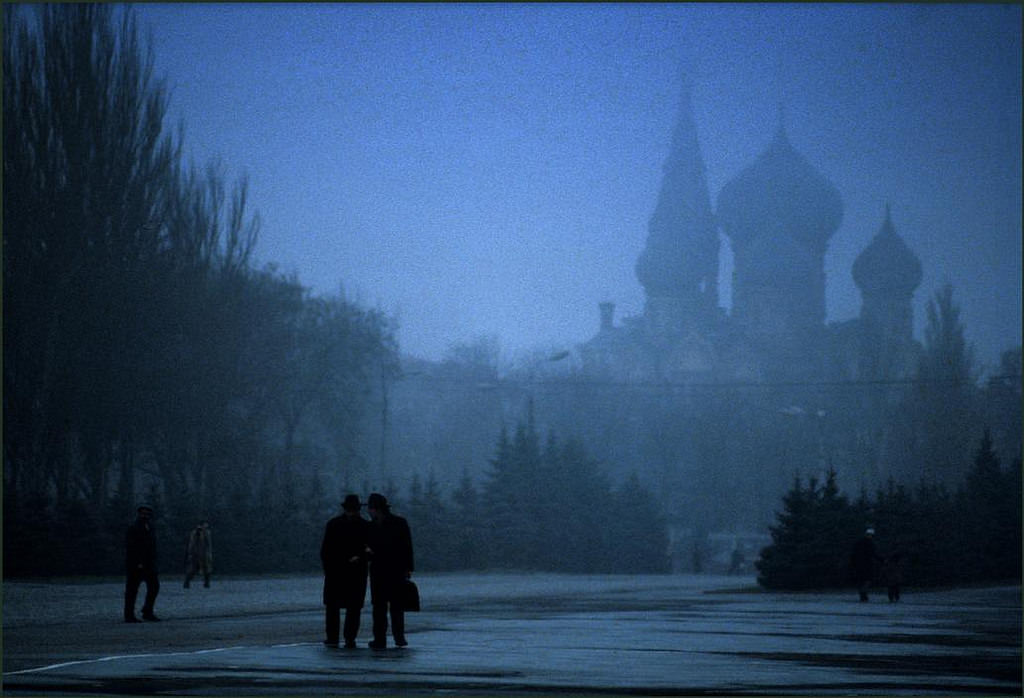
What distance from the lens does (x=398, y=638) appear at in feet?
52.3

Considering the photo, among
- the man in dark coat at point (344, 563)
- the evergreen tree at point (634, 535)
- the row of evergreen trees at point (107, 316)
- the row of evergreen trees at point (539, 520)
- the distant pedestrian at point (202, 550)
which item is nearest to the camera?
the man in dark coat at point (344, 563)

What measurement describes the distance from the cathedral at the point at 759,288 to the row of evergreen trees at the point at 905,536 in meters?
115

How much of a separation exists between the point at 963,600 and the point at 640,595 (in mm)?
7088

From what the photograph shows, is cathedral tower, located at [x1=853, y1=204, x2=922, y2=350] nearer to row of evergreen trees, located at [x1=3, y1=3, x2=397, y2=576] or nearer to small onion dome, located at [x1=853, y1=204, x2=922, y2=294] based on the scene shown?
small onion dome, located at [x1=853, y1=204, x2=922, y2=294]

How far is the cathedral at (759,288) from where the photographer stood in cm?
16312

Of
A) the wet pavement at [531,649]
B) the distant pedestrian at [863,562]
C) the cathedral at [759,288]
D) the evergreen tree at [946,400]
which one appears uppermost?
the cathedral at [759,288]

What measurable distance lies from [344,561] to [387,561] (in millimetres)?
491

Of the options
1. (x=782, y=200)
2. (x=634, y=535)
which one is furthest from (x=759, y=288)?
(x=634, y=535)

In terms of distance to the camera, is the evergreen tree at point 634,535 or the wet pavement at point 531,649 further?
the evergreen tree at point 634,535

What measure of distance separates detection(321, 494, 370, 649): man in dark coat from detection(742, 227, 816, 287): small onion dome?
155845 millimetres

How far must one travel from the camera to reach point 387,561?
53.0 ft

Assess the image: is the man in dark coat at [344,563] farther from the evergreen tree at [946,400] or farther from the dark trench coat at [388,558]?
the evergreen tree at [946,400]

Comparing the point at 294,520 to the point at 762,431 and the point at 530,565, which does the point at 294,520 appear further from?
the point at 762,431

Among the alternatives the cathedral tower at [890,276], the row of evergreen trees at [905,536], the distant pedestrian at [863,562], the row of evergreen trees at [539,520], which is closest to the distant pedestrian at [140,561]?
the distant pedestrian at [863,562]
